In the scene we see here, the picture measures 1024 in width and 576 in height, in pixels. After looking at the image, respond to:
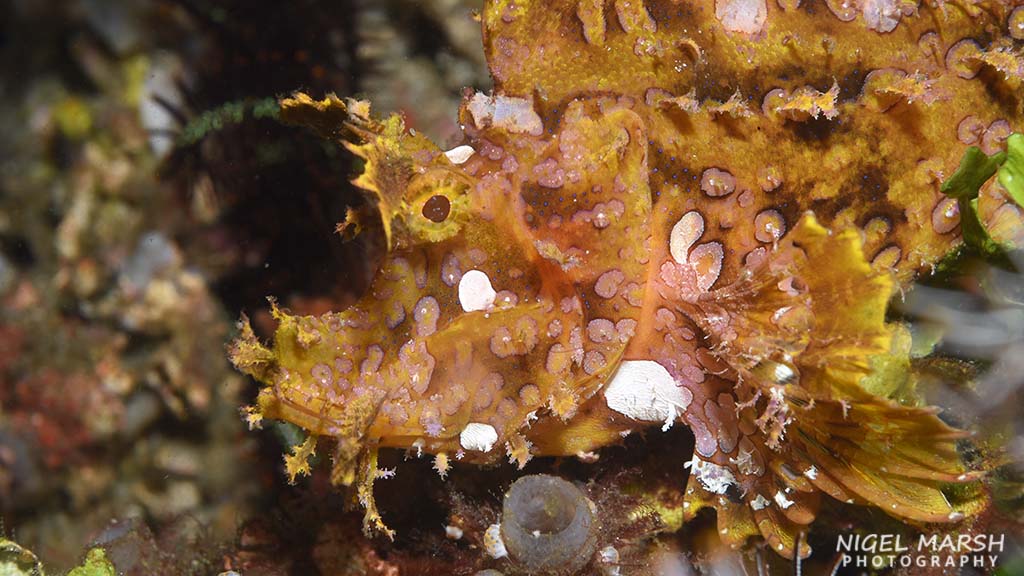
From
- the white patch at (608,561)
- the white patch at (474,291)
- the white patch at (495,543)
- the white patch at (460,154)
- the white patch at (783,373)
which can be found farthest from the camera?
the white patch at (608,561)

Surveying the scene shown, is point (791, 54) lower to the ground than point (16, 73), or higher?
higher

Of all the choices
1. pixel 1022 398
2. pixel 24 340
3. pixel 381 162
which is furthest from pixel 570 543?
pixel 24 340

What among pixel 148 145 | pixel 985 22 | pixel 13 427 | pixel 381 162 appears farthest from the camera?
pixel 13 427

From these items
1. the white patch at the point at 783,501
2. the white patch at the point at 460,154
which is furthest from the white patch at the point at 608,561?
the white patch at the point at 460,154

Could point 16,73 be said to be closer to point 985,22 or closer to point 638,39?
point 638,39

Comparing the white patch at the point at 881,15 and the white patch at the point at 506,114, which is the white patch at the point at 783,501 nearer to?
the white patch at the point at 506,114

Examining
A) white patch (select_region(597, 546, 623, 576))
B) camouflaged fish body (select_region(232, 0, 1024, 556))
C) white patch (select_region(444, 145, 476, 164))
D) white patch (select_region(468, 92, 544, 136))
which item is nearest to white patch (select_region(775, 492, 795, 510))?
camouflaged fish body (select_region(232, 0, 1024, 556))

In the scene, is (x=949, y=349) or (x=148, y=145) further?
(x=148, y=145)

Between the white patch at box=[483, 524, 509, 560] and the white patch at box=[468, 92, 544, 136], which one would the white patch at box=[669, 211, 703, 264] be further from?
the white patch at box=[483, 524, 509, 560]
